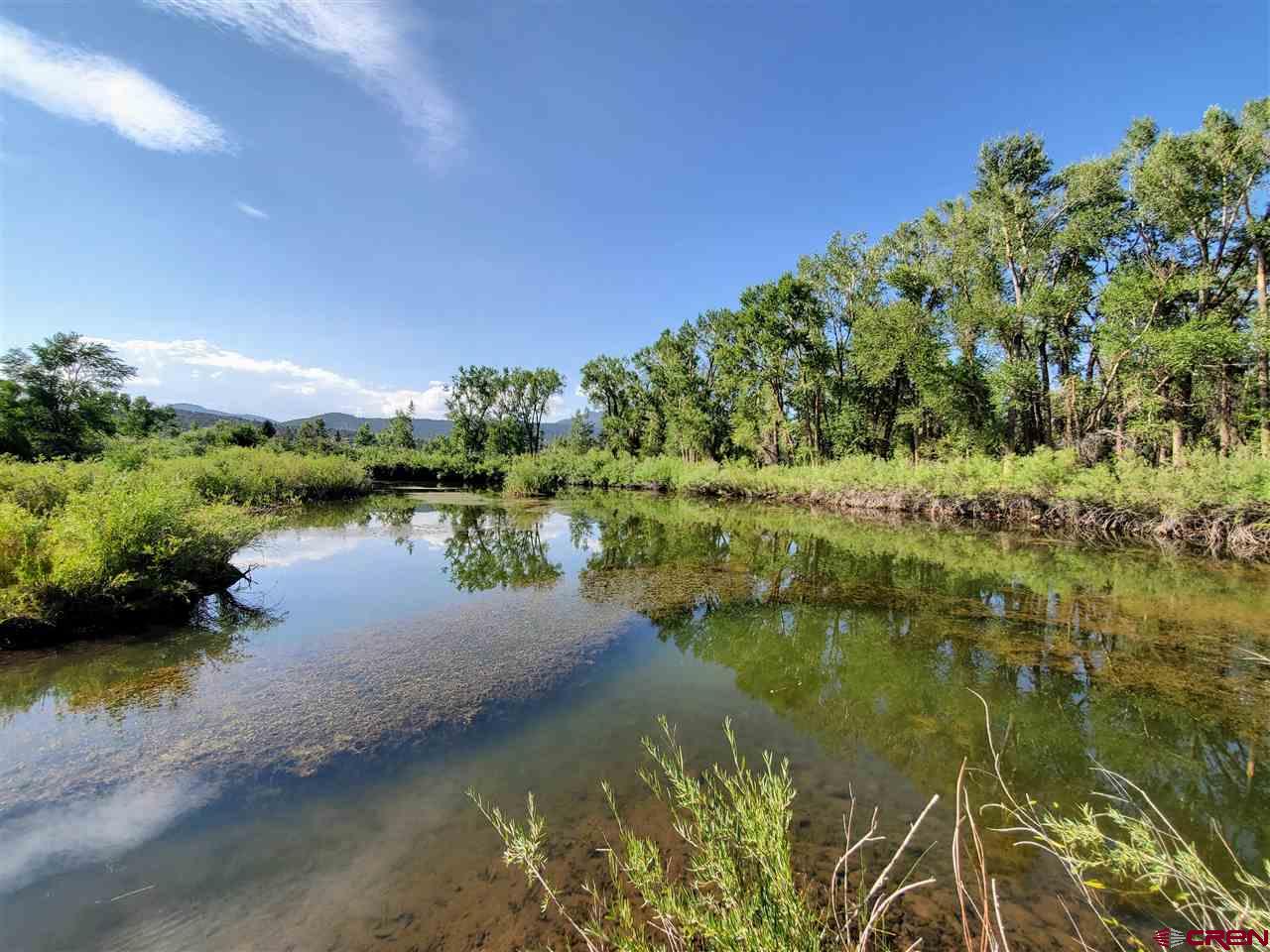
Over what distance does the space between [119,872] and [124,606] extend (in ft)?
18.5

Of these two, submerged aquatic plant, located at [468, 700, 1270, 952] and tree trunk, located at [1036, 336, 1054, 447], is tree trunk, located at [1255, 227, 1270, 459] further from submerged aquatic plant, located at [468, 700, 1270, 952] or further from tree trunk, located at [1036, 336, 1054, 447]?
submerged aquatic plant, located at [468, 700, 1270, 952]

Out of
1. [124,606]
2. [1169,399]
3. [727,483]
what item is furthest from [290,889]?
[727,483]

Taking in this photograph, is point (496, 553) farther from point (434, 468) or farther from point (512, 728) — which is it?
point (434, 468)

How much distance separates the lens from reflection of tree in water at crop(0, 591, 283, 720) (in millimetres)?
5453

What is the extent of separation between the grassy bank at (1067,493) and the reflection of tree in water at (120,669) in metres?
20.8

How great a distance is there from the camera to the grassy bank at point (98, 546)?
654 cm

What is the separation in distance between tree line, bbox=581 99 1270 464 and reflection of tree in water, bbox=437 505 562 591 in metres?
20.0

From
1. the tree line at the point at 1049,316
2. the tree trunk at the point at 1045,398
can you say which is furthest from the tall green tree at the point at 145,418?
the tree trunk at the point at 1045,398

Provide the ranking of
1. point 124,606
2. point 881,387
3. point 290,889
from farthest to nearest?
point 881,387 → point 124,606 → point 290,889

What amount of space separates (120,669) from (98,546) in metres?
1.82

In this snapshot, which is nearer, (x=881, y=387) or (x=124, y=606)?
(x=124, y=606)

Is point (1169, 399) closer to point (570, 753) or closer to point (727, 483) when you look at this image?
point (727, 483)

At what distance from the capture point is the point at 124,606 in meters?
7.34

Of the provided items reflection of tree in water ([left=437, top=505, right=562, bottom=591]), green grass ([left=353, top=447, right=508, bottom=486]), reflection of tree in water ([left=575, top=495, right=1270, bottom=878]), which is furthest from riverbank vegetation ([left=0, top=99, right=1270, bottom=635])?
green grass ([left=353, top=447, right=508, bottom=486])
